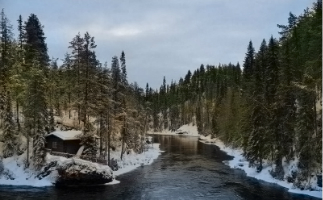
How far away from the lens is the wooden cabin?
4247 cm

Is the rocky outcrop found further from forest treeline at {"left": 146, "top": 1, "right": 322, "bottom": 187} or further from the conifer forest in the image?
forest treeline at {"left": 146, "top": 1, "right": 322, "bottom": 187}

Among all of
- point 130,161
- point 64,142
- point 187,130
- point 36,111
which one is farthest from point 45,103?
point 187,130

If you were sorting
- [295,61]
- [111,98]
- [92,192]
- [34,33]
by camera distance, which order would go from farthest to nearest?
[34,33] < [111,98] < [295,61] < [92,192]

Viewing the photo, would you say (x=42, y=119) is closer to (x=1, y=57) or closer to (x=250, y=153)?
(x=1, y=57)

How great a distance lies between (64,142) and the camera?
139ft

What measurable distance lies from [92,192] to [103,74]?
18479 mm

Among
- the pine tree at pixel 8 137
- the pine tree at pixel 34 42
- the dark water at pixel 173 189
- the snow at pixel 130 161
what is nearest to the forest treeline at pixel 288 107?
the dark water at pixel 173 189

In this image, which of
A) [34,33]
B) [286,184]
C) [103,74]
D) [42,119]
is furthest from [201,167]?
[34,33]

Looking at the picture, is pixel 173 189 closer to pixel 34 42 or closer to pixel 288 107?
pixel 288 107

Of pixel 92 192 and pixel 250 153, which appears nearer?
pixel 92 192

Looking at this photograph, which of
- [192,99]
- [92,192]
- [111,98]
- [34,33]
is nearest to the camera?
[92,192]

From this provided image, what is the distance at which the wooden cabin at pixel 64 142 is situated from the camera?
42469 mm

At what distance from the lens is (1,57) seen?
162ft

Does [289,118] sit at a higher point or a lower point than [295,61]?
lower
